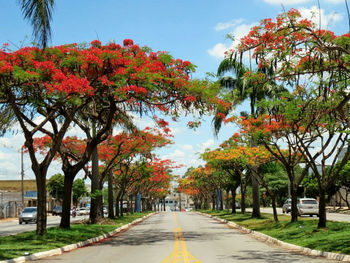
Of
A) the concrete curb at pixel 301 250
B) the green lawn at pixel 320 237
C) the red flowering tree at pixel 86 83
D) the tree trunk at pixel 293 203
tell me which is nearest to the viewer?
the concrete curb at pixel 301 250

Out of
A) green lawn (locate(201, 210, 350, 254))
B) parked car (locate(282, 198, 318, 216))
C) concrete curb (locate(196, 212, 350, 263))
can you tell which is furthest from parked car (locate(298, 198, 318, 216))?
concrete curb (locate(196, 212, 350, 263))

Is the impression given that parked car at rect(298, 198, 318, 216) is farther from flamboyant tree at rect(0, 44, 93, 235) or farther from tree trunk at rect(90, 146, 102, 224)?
flamboyant tree at rect(0, 44, 93, 235)

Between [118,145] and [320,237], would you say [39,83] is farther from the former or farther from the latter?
[118,145]

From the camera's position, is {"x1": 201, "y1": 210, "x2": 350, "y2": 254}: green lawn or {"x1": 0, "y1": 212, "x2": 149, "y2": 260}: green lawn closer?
{"x1": 0, "y1": 212, "x2": 149, "y2": 260}: green lawn

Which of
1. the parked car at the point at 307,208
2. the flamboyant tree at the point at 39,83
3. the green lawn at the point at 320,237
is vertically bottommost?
the green lawn at the point at 320,237

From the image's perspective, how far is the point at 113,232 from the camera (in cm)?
2612

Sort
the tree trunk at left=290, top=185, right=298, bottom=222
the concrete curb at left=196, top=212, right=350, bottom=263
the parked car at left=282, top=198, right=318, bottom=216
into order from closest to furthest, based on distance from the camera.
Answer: the concrete curb at left=196, top=212, right=350, bottom=263 → the tree trunk at left=290, top=185, right=298, bottom=222 → the parked car at left=282, top=198, right=318, bottom=216

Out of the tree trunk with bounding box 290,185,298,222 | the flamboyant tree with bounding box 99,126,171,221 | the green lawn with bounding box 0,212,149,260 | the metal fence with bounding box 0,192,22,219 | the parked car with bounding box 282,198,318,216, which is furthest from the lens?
the metal fence with bounding box 0,192,22,219

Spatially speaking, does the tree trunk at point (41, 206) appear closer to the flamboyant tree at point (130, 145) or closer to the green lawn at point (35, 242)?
the green lawn at point (35, 242)

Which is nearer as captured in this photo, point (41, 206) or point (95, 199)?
point (41, 206)

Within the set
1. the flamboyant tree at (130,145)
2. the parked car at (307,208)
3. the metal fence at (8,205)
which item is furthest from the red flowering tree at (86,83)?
the metal fence at (8,205)

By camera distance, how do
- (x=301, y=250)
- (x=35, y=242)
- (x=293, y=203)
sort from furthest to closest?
(x=293, y=203), (x=35, y=242), (x=301, y=250)

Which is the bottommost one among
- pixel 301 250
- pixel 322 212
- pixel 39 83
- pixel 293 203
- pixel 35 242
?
pixel 301 250

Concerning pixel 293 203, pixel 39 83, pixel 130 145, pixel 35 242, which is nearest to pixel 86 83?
pixel 39 83
